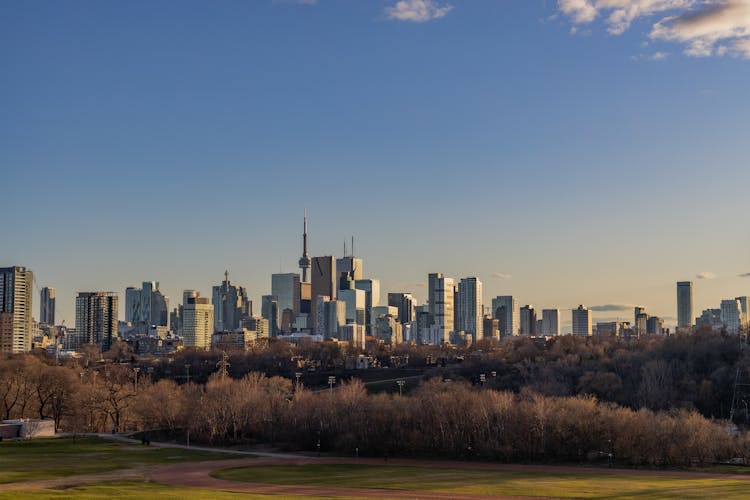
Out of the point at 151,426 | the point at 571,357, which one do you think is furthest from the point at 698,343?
the point at 151,426

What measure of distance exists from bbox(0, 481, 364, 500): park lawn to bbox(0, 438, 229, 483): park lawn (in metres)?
9.09

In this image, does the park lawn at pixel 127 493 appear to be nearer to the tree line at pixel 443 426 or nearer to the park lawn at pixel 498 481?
the park lawn at pixel 498 481

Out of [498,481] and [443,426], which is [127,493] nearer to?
[498,481]

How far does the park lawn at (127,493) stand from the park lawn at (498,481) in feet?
29.2

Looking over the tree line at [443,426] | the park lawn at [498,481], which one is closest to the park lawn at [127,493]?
the park lawn at [498,481]

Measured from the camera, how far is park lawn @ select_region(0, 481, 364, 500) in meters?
50.4

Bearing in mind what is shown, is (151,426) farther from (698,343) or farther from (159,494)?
(698,343)

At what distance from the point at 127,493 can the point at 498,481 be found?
992 inches

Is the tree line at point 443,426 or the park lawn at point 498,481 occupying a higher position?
the tree line at point 443,426

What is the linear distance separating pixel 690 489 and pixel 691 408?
203ft

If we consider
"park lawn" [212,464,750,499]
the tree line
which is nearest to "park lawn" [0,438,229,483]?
"park lawn" [212,464,750,499]

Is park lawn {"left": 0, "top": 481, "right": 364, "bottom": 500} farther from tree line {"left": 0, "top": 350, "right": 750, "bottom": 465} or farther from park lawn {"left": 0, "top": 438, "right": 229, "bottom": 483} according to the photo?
tree line {"left": 0, "top": 350, "right": 750, "bottom": 465}

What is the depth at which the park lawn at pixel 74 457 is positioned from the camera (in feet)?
224

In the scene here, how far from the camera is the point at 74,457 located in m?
79.0
